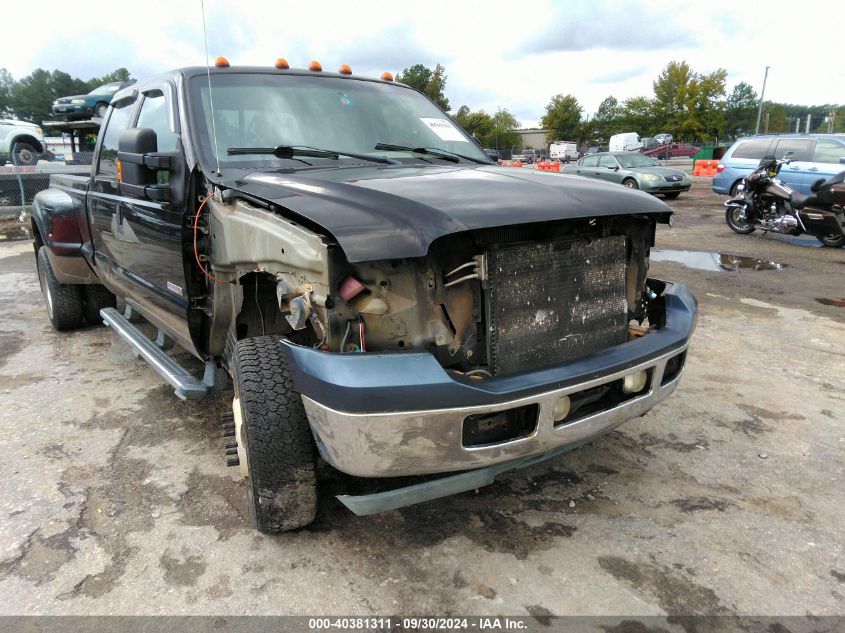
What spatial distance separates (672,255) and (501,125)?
250ft

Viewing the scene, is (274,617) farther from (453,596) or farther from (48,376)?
(48,376)

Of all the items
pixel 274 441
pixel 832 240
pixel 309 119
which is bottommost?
pixel 832 240

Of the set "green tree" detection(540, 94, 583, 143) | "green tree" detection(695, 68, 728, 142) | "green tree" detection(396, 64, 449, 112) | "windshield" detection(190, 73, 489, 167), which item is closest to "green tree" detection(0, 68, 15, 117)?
"green tree" detection(396, 64, 449, 112)

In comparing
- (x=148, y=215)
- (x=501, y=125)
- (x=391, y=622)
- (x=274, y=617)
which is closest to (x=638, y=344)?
(x=391, y=622)

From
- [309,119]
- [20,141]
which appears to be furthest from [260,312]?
[20,141]

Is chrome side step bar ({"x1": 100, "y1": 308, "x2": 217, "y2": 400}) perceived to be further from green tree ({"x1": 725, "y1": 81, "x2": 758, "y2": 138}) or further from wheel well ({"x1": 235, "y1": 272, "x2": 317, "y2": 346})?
green tree ({"x1": 725, "y1": 81, "x2": 758, "y2": 138})

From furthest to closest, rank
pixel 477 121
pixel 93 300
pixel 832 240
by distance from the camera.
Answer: pixel 477 121, pixel 832 240, pixel 93 300

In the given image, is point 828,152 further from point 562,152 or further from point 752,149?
point 562,152

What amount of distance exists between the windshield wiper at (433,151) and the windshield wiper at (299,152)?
0.66 feet

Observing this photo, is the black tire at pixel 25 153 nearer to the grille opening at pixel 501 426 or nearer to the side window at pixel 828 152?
the grille opening at pixel 501 426

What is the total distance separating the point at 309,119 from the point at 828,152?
11809 mm

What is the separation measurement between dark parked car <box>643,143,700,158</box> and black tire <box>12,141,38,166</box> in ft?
128

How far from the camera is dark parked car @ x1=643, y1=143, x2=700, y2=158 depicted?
45.5 m

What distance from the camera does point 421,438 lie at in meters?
2.00
